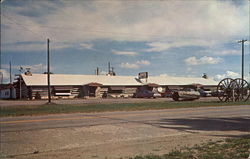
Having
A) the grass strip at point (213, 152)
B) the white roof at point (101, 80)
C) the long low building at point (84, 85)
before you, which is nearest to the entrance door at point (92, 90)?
the long low building at point (84, 85)

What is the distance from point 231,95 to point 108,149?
25.4 meters

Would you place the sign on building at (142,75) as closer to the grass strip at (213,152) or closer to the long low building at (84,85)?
the long low building at (84,85)

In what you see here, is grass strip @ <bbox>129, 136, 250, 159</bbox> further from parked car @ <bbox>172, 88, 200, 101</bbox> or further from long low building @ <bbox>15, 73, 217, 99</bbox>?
long low building @ <bbox>15, 73, 217, 99</bbox>

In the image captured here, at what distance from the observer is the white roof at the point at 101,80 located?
41.8m

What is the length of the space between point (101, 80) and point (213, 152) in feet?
140

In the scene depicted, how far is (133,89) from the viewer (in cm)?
4919

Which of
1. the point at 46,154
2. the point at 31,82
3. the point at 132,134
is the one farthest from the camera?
the point at 31,82

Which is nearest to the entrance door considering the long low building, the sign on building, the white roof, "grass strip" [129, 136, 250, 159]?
the long low building

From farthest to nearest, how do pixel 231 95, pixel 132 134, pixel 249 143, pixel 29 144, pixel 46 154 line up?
pixel 231 95, pixel 132 134, pixel 29 144, pixel 249 143, pixel 46 154

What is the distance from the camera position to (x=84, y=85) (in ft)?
145

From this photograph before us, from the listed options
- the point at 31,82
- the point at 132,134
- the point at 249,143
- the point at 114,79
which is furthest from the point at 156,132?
the point at 114,79

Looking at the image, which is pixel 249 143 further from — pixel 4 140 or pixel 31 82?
pixel 31 82

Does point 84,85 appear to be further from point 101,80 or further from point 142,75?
point 142,75

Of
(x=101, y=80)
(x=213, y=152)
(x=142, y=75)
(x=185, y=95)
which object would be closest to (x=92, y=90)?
(x=101, y=80)
